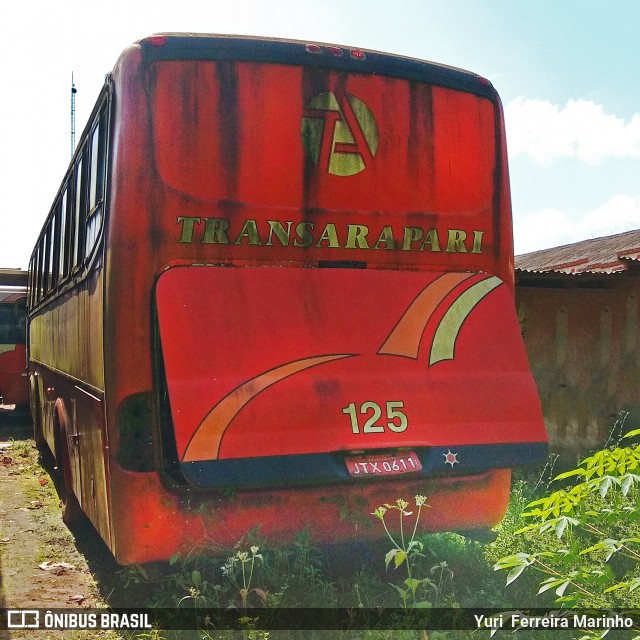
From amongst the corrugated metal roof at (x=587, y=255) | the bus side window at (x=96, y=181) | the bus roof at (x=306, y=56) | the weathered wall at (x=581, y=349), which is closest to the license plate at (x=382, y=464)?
the bus side window at (x=96, y=181)

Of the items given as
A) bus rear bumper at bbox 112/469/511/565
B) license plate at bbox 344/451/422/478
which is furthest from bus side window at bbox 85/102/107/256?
license plate at bbox 344/451/422/478

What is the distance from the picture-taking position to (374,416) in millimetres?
4656

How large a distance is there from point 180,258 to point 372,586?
8.20ft

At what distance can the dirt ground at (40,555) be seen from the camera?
526 centimetres

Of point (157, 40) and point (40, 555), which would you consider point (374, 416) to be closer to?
point (157, 40)

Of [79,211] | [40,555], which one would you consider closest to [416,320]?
[79,211]

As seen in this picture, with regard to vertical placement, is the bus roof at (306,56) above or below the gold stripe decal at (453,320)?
above

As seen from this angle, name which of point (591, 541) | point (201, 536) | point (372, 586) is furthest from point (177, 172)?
point (591, 541)

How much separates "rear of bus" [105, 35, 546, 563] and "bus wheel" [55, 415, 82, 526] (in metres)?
2.49

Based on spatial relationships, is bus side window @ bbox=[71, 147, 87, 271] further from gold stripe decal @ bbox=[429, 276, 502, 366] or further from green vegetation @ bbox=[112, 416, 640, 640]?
gold stripe decal @ bbox=[429, 276, 502, 366]

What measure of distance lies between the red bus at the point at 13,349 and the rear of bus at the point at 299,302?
12.2 metres

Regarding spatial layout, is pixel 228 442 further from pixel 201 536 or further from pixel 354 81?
pixel 354 81

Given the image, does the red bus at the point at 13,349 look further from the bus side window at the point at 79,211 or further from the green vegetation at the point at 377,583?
the green vegetation at the point at 377,583

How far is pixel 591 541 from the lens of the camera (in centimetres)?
619
